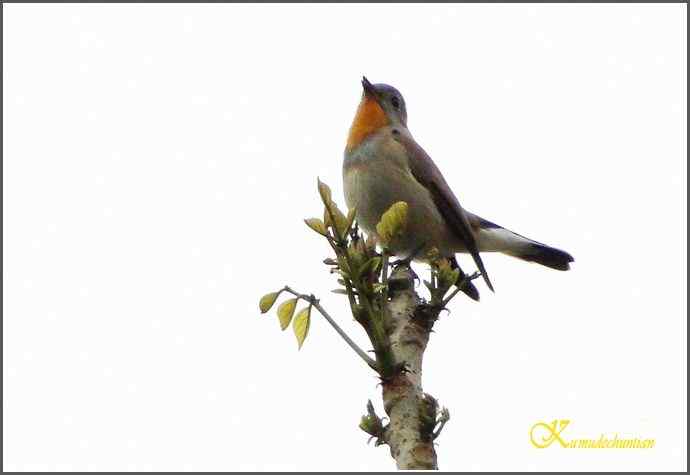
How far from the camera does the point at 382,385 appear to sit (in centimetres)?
435

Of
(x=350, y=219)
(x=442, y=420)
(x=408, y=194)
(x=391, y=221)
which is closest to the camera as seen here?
(x=442, y=420)

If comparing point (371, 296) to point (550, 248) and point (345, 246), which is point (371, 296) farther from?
point (550, 248)

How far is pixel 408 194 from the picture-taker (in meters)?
9.56

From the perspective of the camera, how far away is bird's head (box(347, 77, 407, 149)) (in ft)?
34.0

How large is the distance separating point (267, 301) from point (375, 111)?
244 inches

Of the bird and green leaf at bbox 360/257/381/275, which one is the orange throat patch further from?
green leaf at bbox 360/257/381/275

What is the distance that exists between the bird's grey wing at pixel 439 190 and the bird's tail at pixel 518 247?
1.15 metres

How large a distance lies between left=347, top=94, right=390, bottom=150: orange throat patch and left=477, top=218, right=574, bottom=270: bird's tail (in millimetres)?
2000

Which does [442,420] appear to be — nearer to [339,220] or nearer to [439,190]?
[339,220]

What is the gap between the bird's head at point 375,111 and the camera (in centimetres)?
1038

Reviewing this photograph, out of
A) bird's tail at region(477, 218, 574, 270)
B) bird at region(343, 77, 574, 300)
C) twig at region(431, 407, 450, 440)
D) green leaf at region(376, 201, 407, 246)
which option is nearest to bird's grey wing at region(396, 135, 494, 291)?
bird at region(343, 77, 574, 300)

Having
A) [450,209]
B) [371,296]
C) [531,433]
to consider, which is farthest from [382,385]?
[450,209]

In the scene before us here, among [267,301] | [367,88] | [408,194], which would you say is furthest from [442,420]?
[367,88]

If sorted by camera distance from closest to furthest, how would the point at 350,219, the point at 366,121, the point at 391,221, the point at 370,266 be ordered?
the point at 370,266, the point at 350,219, the point at 391,221, the point at 366,121
